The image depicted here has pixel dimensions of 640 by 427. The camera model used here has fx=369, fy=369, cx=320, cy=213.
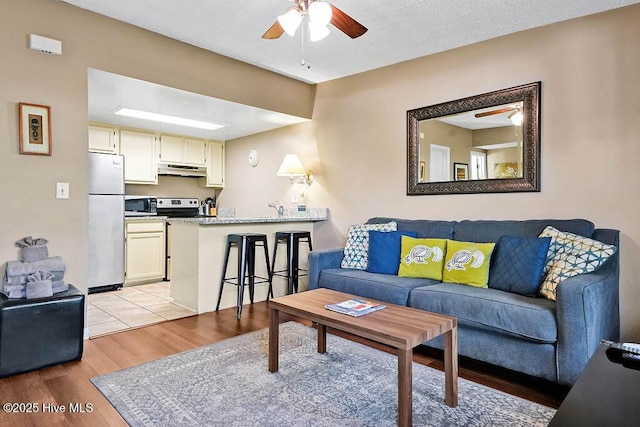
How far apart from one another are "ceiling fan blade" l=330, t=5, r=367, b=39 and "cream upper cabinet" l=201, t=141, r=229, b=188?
421cm

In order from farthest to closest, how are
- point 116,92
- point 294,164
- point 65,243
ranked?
point 294,164 → point 116,92 → point 65,243

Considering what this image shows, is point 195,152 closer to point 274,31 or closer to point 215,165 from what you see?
point 215,165

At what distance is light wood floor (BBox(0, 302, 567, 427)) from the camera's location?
1.82m

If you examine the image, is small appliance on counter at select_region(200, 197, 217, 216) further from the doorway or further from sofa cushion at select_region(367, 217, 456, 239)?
the doorway

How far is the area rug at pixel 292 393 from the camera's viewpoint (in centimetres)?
180

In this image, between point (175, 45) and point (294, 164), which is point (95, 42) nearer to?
point (175, 45)

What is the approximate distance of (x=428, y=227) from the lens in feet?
11.1

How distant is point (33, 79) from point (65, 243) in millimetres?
1199

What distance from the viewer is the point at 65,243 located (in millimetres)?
2781

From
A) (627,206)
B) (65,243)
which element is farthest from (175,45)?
(627,206)

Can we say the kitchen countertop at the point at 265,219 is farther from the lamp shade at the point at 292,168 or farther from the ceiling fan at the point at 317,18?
the ceiling fan at the point at 317,18

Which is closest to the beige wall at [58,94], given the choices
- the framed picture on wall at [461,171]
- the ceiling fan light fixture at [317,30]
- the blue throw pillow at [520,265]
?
the ceiling fan light fixture at [317,30]

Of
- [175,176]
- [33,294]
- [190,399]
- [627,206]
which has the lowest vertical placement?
[190,399]

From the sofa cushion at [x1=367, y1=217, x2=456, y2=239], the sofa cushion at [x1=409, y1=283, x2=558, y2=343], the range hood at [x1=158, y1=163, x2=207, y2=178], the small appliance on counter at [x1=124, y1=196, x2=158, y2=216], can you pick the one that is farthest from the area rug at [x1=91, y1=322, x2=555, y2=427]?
the range hood at [x1=158, y1=163, x2=207, y2=178]
